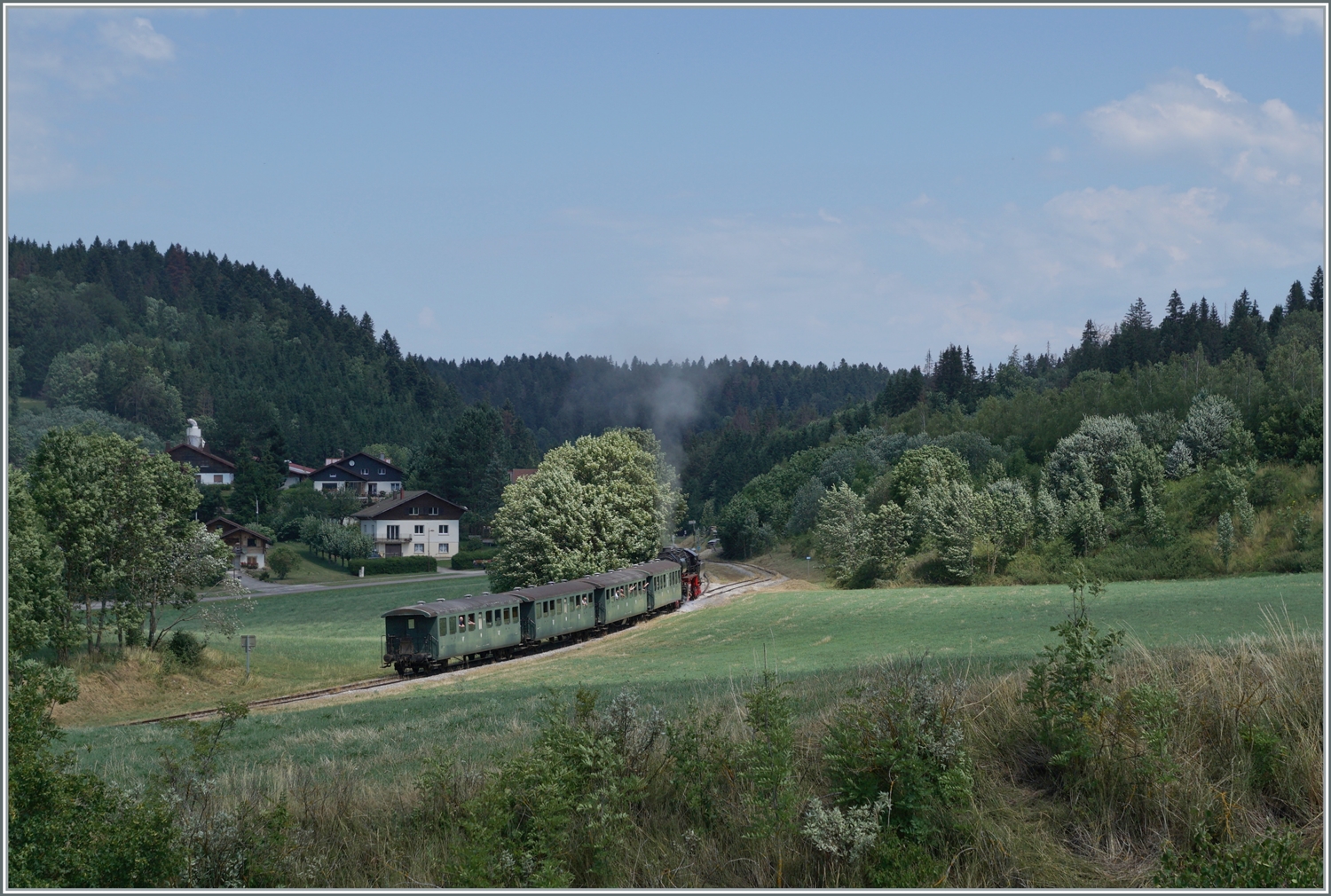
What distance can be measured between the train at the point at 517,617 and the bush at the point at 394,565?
177 feet

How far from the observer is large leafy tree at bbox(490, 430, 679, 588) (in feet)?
187

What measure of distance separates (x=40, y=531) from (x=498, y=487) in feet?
326

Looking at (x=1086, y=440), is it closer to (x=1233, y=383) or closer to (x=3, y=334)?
(x=1233, y=383)

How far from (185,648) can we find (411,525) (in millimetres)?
69452

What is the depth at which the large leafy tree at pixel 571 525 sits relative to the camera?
57094 mm

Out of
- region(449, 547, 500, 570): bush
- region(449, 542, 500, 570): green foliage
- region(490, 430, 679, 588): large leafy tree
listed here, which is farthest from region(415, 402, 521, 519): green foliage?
region(490, 430, 679, 588): large leafy tree

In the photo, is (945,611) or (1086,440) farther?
(1086,440)

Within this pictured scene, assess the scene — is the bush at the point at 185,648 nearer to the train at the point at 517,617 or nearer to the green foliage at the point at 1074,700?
the train at the point at 517,617

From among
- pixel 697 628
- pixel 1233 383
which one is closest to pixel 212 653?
pixel 697 628

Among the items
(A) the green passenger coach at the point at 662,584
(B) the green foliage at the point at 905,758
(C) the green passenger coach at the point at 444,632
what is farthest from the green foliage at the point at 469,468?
(B) the green foliage at the point at 905,758

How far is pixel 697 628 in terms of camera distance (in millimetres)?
45938

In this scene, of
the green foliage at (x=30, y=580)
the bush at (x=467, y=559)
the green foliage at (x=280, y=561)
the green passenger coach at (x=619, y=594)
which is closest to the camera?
the green foliage at (x=30, y=580)

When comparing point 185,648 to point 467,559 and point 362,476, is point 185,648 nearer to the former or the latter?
point 467,559

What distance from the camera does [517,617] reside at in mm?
40625
